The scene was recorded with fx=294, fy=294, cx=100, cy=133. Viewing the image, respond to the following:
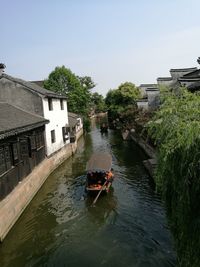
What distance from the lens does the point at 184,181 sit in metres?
5.32

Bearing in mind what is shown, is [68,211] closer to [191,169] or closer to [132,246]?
[132,246]

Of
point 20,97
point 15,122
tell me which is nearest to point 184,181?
point 15,122

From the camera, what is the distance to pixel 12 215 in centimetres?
1453

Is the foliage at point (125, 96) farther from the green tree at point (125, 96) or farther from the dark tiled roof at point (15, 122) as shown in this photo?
the dark tiled roof at point (15, 122)

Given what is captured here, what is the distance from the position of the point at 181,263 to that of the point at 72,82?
139ft

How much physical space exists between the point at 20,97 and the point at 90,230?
49.0 ft

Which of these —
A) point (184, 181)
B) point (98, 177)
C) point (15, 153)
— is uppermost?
point (184, 181)

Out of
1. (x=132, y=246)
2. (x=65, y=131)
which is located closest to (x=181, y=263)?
(x=132, y=246)

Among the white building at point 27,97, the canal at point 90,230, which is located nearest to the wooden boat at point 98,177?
the canal at point 90,230

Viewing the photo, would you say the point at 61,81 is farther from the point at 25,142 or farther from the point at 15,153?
the point at 15,153

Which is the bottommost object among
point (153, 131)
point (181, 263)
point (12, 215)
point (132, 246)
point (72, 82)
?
point (132, 246)

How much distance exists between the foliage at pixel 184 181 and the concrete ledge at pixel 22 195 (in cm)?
887

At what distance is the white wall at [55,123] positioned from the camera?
25.9m

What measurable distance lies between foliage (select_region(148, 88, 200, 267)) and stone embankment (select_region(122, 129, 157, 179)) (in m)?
9.72
